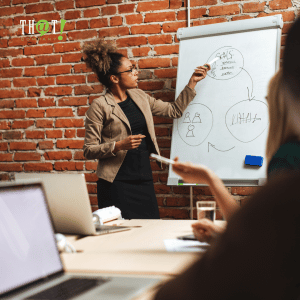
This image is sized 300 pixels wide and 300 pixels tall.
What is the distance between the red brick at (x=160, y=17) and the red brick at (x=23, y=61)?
103cm

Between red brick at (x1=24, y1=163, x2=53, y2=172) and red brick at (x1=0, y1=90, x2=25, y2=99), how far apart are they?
58cm

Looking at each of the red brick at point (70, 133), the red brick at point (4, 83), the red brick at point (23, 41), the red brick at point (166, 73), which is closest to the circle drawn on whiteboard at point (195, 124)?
the red brick at point (166, 73)

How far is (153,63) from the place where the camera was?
2.71m

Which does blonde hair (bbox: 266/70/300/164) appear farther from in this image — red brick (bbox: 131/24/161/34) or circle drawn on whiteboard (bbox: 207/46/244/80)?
red brick (bbox: 131/24/161/34)

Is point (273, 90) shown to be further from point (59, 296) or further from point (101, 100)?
point (101, 100)

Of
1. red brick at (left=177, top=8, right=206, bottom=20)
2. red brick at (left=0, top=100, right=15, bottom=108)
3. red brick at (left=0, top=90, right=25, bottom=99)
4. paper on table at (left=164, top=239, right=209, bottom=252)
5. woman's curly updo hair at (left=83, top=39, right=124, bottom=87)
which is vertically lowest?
paper on table at (left=164, top=239, right=209, bottom=252)

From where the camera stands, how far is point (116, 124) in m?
2.33

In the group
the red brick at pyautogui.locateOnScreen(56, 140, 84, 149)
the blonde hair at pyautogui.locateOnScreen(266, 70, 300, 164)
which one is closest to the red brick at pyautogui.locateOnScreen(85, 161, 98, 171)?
the red brick at pyautogui.locateOnScreen(56, 140, 84, 149)

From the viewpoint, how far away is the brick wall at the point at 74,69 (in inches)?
104

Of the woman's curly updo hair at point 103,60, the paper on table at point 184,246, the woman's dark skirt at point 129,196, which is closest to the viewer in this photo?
the paper on table at point 184,246

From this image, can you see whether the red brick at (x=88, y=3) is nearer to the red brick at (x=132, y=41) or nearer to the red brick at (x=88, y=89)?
the red brick at (x=132, y=41)

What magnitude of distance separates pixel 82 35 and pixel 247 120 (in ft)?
4.92

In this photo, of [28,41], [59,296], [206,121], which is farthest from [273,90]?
[28,41]

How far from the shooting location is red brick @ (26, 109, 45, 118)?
9.84ft
